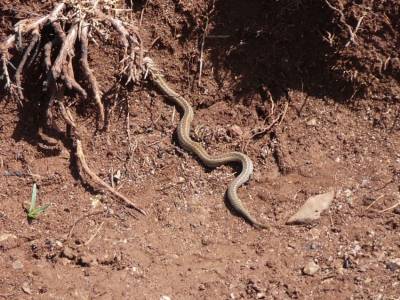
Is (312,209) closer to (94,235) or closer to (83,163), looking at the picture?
(94,235)

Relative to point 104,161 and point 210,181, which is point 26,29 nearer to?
point 104,161

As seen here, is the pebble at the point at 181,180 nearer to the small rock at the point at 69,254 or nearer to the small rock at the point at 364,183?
the small rock at the point at 69,254

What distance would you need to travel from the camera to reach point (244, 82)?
23.7 ft

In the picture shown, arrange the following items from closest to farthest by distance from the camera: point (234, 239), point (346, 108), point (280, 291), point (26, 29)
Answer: point (280, 291)
point (234, 239)
point (26, 29)
point (346, 108)

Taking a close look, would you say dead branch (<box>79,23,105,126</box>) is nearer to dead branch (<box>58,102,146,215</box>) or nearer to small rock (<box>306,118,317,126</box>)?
dead branch (<box>58,102,146,215</box>)

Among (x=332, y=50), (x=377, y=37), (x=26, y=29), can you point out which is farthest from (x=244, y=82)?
(x=26, y=29)

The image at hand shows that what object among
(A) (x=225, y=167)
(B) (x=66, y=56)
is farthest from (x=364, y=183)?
(B) (x=66, y=56)

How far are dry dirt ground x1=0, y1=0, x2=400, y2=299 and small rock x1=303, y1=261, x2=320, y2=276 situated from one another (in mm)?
39

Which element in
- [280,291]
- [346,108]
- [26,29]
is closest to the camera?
[280,291]

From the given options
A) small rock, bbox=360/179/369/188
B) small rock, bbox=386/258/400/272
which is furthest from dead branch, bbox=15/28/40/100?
small rock, bbox=386/258/400/272

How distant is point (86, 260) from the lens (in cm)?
591

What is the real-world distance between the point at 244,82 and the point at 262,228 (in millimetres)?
1945

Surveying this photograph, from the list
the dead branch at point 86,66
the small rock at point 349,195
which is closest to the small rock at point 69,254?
the dead branch at point 86,66

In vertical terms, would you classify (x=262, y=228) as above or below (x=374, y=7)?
below
